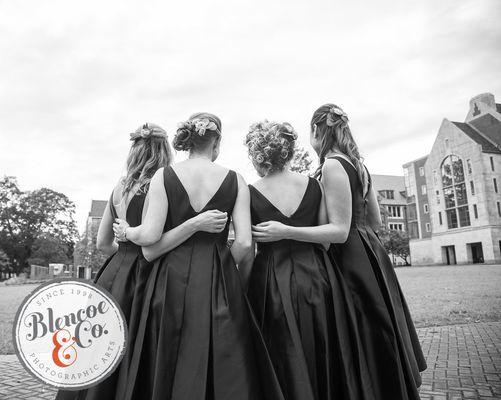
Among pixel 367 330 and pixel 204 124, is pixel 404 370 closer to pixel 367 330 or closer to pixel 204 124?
pixel 367 330

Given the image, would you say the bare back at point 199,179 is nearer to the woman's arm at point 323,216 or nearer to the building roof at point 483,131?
the woman's arm at point 323,216

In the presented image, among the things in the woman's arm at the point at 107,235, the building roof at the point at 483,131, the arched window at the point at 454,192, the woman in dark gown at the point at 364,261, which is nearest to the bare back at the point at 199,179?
the woman in dark gown at the point at 364,261

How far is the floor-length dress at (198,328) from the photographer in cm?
238

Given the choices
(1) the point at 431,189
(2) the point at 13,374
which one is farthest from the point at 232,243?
(1) the point at 431,189

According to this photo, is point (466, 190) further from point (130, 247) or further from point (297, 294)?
point (130, 247)

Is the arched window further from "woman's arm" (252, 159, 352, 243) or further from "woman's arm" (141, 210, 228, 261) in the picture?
"woman's arm" (141, 210, 228, 261)

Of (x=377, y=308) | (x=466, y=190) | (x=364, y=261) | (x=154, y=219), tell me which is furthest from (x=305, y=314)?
(x=466, y=190)

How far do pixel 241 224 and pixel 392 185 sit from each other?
8991 centimetres

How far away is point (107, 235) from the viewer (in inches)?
137

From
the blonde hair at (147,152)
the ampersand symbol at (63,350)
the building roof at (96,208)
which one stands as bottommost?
the ampersand symbol at (63,350)

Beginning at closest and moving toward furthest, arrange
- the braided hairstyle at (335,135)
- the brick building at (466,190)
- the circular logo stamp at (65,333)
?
the circular logo stamp at (65,333) → the braided hairstyle at (335,135) → the brick building at (466,190)

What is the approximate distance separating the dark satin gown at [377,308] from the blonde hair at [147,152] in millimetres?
Answer: 1403

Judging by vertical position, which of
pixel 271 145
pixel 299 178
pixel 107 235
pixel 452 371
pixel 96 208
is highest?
pixel 96 208

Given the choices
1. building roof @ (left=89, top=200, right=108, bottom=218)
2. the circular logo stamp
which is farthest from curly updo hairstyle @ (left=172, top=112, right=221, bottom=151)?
building roof @ (left=89, top=200, right=108, bottom=218)
